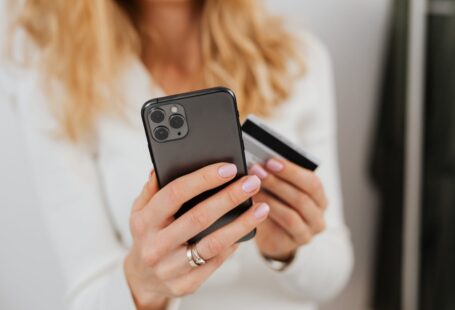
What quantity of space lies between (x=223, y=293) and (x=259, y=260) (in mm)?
79

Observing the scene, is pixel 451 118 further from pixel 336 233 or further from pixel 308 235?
pixel 308 235

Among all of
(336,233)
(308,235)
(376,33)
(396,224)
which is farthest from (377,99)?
(308,235)

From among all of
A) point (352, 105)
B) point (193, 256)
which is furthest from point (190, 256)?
point (352, 105)

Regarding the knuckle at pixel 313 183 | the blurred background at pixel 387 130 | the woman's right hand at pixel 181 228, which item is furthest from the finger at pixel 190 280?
the blurred background at pixel 387 130

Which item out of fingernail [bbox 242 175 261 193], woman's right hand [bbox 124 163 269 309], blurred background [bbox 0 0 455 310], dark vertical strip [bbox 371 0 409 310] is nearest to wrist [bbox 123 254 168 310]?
woman's right hand [bbox 124 163 269 309]

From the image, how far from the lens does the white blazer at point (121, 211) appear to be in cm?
38

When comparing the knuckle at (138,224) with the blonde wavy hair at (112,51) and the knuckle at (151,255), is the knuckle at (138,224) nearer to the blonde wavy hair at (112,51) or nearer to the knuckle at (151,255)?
the knuckle at (151,255)

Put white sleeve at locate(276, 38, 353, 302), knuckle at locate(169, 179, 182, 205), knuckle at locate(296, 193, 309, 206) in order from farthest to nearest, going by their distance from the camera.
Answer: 1. white sleeve at locate(276, 38, 353, 302)
2. knuckle at locate(296, 193, 309, 206)
3. knuckle at locate(169, 179, 182, 205)

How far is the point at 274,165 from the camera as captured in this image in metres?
0.35

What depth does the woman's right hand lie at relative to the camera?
0.93 feet

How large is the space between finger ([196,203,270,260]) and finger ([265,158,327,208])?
0.20ft

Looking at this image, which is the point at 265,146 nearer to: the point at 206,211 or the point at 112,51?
the point at 206,211

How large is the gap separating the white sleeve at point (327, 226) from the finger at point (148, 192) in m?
0.20

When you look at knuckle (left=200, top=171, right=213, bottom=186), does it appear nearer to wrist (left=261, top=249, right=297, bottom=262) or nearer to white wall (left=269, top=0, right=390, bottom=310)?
wrist (left=261, top=249, right=297, bottom=262)
